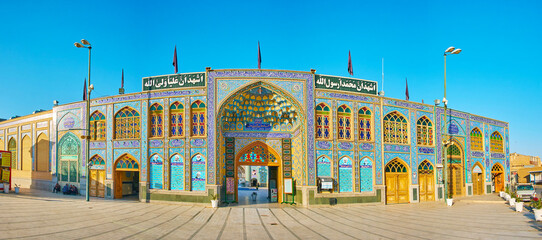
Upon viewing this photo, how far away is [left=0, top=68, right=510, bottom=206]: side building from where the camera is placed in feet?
74.3

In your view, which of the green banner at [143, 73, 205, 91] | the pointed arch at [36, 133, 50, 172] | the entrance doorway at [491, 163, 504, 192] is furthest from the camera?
the entrance doorway at [491, 163, 504, 192]

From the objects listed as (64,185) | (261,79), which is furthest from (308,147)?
(64,185)

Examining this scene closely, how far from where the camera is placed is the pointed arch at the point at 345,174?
76.9 ft

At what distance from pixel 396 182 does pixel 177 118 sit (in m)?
15.1

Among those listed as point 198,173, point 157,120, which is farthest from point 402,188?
point 157,120

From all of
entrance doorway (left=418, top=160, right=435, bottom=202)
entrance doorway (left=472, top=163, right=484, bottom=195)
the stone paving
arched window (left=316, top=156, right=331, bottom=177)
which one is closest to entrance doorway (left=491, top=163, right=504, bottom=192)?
entrance doorway (left=472, top=163, right=484, bottom=195)

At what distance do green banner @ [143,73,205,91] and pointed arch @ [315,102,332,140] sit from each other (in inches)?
294

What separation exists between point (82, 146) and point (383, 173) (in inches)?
818

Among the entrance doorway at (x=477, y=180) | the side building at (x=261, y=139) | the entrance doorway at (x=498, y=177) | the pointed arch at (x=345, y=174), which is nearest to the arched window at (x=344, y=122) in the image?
the side building at (x=261, y=139)

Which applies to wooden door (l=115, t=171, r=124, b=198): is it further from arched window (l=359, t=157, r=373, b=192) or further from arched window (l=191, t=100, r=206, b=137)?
arched window (l=359, t=157, r=373, b=192)

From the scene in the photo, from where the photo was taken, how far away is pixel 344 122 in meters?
24.1

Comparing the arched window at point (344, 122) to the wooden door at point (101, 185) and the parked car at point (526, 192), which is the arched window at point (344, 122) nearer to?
the parked car at point (526, 192)

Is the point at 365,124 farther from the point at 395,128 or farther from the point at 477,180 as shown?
the point at 477,180

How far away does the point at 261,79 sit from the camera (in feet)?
74.5
